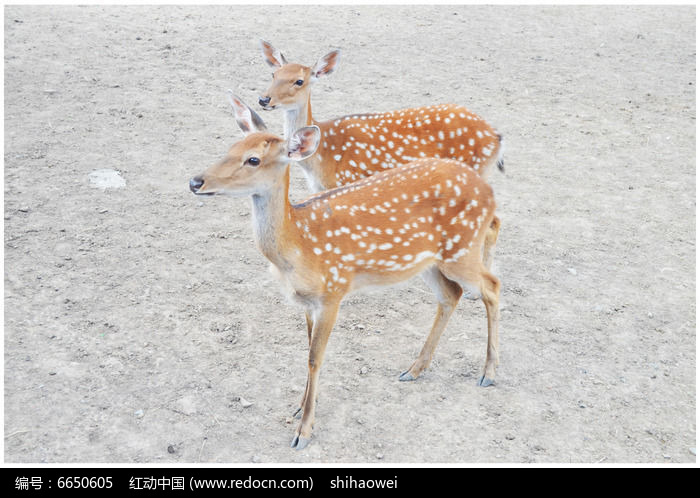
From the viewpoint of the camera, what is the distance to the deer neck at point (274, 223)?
3.97 m

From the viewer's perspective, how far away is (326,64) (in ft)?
19.8

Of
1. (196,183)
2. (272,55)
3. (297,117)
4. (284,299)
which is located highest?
(196,183)

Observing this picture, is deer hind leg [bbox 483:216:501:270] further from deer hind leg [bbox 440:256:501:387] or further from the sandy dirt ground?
deer hind leg [bbox 440:256:501:387]

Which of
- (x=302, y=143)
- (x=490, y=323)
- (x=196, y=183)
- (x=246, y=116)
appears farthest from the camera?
(x=490, y=323)

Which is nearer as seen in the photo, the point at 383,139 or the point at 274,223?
the point at 274,223

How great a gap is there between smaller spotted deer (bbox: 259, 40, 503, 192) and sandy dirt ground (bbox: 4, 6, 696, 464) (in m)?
0.95

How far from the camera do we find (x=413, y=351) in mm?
4941

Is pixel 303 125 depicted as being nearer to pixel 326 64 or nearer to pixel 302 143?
pixel 326 64

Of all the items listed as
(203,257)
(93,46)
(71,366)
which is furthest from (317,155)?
(93,46)

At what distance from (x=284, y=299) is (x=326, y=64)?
6.91ft

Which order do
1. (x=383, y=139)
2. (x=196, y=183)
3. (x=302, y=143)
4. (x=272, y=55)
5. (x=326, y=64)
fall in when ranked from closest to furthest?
(x=196, y=183)
(x=302, y=143)
(x=383, y=139)
(x=326, y=64)
(x=272, y=55)

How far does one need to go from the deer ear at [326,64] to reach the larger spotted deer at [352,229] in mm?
1837

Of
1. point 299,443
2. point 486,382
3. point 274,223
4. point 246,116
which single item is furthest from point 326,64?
point 299,443

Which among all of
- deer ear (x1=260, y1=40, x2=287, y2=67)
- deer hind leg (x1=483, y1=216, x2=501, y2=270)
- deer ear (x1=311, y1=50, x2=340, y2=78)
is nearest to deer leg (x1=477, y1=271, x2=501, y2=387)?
deer hind leg (x1=483, y1=216, x2=501, y2=270)
